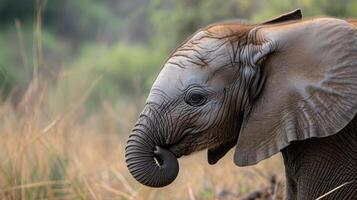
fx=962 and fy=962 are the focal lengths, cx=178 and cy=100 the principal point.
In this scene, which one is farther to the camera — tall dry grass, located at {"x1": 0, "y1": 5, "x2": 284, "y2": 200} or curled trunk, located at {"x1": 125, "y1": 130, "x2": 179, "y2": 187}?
tall dry grass, located at {"x1": 0, "y1": 5, "x2": 284, "y2": 200}

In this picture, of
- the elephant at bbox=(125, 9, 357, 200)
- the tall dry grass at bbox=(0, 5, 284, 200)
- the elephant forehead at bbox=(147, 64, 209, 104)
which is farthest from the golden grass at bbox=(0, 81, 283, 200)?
the elephant forehead at bbox=(147, 64, 209, 104)

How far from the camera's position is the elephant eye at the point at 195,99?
175 inches

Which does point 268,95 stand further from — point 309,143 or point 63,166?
point 63,166

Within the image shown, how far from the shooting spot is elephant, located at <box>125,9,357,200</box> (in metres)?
4.30

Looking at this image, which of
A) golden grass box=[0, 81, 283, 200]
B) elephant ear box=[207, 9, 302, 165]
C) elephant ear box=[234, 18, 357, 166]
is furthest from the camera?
golden grass box=[0, 81, 283, 200]

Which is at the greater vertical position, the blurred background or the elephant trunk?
the elephant trunk

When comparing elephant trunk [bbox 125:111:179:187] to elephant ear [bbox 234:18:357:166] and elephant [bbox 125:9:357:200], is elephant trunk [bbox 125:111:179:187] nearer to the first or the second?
elephant [bbox 125:9:357:200]

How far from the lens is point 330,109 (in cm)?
427

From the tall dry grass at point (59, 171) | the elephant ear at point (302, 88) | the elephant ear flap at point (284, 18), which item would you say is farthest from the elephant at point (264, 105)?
the tall dry grass at point (59, 171)

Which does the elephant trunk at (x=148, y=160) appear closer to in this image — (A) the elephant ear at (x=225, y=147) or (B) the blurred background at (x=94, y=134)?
(A) the elephant ear at (x=225, y=147)

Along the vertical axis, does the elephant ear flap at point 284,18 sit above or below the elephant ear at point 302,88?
above

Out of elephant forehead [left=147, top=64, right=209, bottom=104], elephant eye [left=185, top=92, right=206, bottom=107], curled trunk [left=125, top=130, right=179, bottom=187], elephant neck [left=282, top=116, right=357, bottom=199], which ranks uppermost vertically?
elephant forehead [left=147, top=64, right=209, bottom=104]

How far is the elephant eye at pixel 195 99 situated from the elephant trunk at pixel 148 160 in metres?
0.22

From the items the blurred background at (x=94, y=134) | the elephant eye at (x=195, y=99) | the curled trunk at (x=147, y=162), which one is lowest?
the blurred background at (x=94, y=134)
